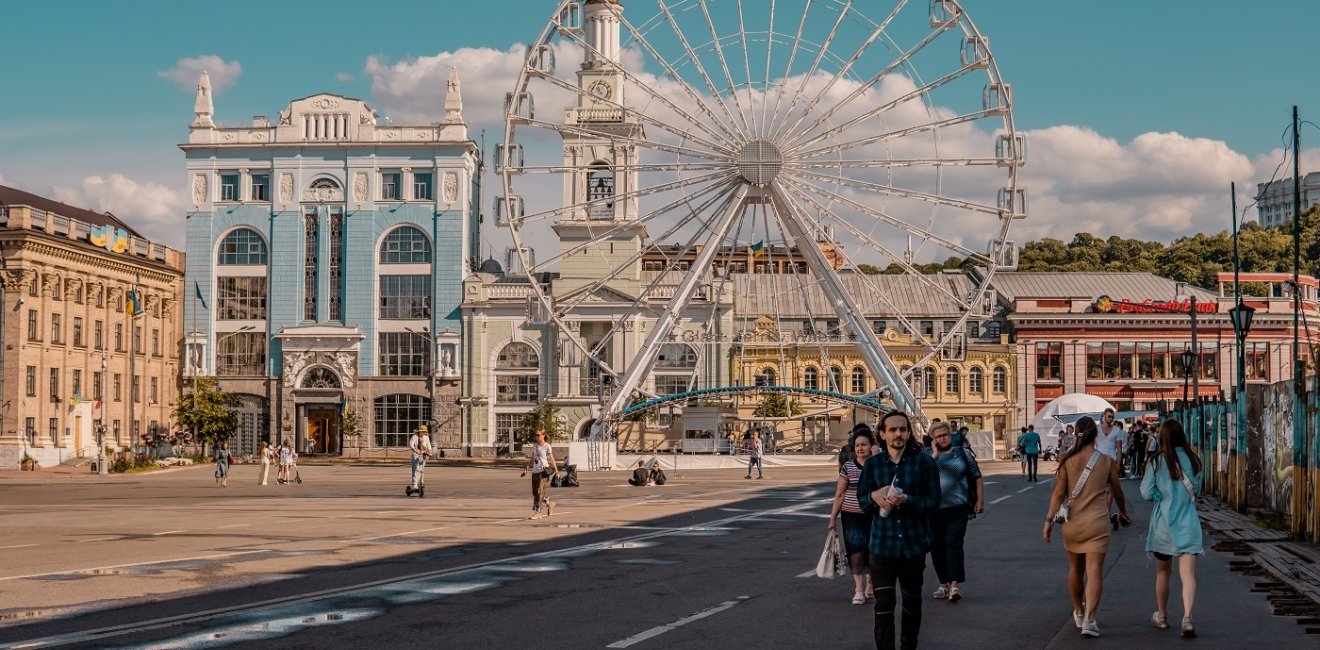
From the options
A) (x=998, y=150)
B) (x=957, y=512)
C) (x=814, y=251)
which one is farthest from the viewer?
(x=814, y=251)

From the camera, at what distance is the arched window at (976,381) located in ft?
329

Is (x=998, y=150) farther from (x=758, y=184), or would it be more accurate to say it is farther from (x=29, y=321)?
(x=29, y=321)

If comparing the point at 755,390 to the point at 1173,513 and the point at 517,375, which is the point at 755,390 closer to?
the point at 517,375

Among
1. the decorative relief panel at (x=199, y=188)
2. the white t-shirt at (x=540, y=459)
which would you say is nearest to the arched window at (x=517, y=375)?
the decorative relief panel at (x=199, y=188)

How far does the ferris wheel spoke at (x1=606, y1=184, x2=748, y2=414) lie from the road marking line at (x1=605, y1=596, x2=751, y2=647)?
4403 cm

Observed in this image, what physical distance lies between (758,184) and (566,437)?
119 feet

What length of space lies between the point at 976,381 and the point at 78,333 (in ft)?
177

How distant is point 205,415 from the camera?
86.5m

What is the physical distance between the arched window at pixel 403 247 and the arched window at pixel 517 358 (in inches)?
296

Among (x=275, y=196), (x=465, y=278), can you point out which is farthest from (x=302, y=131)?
(x=465, y=278)

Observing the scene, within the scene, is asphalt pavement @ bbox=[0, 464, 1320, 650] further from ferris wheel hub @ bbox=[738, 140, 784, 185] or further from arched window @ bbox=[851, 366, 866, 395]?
arched window @ bbox=[851, 366, 866, 395]

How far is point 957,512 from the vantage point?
16.6m

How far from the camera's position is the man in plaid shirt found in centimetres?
1109

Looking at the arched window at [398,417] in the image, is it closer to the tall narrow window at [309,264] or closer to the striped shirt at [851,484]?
the tall narrow window at [309,264]
